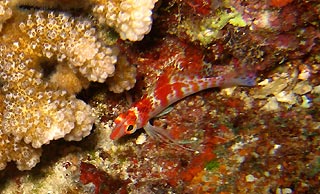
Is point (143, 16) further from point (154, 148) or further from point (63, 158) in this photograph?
point (63, 158)

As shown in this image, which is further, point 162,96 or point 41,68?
point 162,96

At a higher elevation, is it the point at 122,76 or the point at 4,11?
the point at 4,11

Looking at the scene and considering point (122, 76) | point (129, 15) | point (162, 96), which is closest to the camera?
point (129, 15)

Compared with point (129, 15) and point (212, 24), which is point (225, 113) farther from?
point (129, 15)

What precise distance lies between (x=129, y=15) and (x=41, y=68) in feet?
2.49

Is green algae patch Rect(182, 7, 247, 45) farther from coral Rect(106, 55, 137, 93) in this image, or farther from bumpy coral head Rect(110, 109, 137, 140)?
bumpy coral head Rect(110, 109, 137, 140)

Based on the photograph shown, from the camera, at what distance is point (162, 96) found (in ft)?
9.40

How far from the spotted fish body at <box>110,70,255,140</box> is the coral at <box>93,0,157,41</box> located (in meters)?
0.78

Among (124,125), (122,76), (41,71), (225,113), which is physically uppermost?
(41,71)

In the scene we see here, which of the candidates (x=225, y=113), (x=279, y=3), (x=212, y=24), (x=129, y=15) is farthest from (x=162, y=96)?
(x=279, y=3)

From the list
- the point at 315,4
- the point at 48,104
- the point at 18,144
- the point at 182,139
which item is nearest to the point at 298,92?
the point at 315,4

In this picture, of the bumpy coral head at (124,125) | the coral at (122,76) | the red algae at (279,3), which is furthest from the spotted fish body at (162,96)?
the red algae at (279,3)

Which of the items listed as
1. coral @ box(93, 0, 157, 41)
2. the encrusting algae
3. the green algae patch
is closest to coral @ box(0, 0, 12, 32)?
the encrusting algae

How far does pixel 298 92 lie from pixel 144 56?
1297 millimetres
